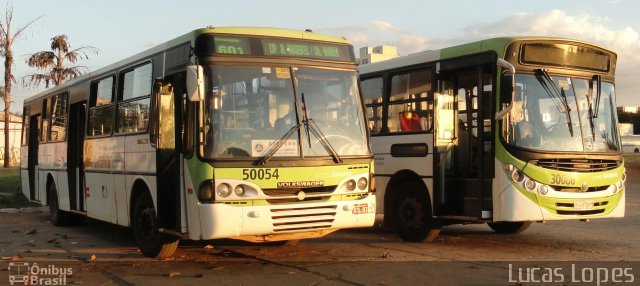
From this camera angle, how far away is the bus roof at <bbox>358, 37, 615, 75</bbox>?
1038 cm

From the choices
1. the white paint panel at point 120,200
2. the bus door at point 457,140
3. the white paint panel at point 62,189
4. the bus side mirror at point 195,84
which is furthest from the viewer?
the white paint panel at point 62,189

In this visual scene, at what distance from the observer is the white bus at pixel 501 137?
1017cm

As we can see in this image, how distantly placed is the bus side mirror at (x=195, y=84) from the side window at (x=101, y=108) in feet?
11.5

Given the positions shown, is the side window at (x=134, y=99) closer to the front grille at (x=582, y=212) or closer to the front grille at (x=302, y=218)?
the front grille at (x=302, y=218)

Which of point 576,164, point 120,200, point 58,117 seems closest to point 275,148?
point 120,200

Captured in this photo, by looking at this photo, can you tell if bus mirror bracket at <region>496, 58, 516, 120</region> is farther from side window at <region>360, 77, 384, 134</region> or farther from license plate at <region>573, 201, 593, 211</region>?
side window at <region>360, 77, 384, 134</region>

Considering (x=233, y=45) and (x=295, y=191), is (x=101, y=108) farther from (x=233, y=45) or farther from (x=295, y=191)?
(x=295, y=191)

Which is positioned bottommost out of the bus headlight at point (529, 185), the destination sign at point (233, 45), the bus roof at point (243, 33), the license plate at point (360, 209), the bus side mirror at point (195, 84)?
the license plate at point (360, 209)

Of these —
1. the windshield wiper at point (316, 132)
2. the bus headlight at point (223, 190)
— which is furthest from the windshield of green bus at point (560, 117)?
the bus headlight at point (223, 190)

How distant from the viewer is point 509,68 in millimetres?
9984

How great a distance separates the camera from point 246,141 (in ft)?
28.2

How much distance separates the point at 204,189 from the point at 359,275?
82.3 inches

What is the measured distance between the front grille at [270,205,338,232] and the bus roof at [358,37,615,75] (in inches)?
138

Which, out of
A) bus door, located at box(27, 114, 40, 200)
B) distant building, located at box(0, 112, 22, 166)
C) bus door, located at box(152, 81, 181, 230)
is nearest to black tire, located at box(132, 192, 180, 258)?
bus door, located at box(152, 81, 181, 230)
